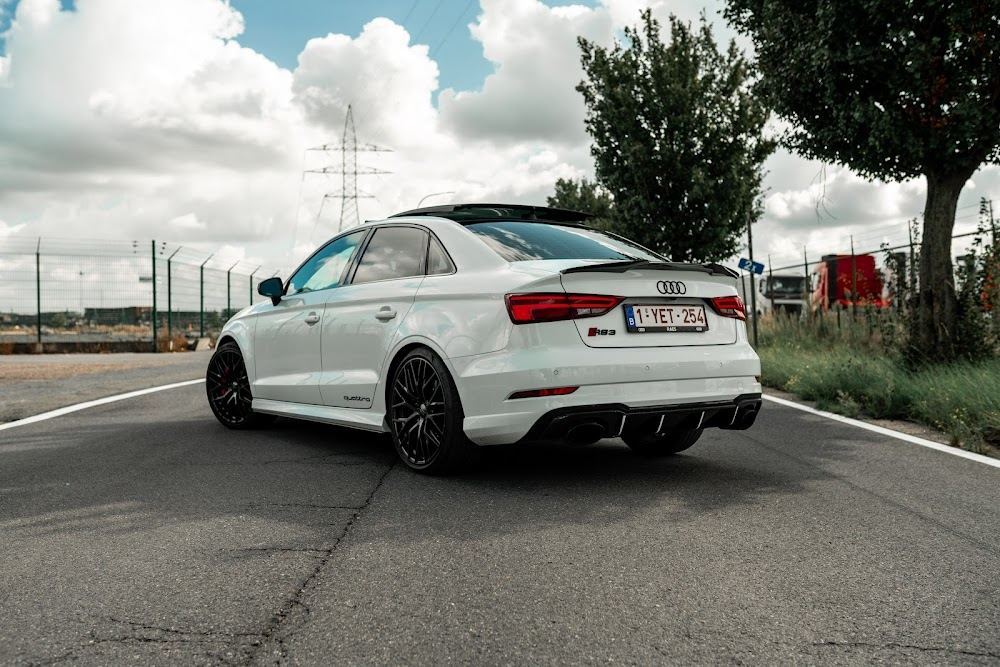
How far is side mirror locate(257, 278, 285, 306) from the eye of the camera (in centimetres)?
700

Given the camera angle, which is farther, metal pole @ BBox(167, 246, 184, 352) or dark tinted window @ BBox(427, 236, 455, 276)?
metal pole @ BBox(167, 246, 184, 352)

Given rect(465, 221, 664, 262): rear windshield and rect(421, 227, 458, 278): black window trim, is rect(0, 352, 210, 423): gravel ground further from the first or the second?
rect(465, 221, 664, 262): rear windshield

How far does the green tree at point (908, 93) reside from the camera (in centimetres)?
919

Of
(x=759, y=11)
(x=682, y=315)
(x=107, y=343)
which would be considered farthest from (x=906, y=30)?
(x=107, y=343)

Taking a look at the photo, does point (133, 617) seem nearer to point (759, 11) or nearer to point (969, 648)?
point (969, 648)

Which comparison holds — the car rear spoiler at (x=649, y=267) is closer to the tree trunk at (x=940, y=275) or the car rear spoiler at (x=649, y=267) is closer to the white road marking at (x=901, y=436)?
the white road marking at (x=901, y=436)

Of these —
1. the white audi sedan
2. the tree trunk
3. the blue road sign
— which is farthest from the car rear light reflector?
the blue road sign

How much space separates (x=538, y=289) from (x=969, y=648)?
2.73 metres

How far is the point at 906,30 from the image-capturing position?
9219 millimetres

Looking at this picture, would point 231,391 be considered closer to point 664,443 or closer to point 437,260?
point 437,260

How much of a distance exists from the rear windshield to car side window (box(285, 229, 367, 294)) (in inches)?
50.5

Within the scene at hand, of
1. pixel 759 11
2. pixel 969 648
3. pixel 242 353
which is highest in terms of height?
pixel 759 11

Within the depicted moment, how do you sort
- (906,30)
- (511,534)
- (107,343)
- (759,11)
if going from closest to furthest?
(511,534)
(906,30)
(759,11)
(107,343)

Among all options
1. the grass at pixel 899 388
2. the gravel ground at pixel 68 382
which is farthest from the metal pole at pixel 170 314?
the grass at pixel 899 388
